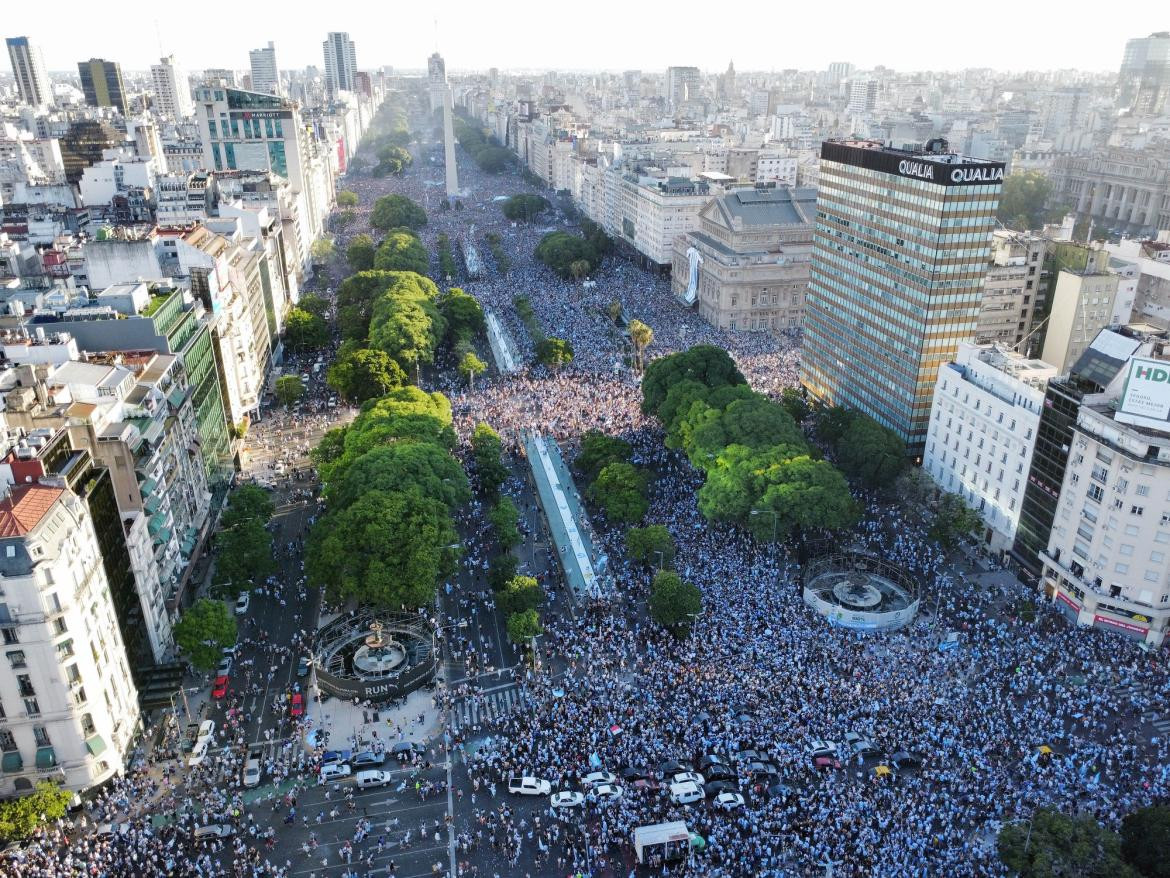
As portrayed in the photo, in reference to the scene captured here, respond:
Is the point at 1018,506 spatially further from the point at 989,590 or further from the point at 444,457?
the point at 444,457

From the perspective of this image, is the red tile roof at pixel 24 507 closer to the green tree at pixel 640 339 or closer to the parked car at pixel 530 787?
the parked car at pixel 530 787

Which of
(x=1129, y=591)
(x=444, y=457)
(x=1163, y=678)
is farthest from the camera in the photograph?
(x=444, y=457)

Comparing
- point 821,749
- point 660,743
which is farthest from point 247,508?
point 821,749

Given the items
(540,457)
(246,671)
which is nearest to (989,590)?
(540,457)

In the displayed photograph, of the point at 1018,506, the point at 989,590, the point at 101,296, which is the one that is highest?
the point at 101,296

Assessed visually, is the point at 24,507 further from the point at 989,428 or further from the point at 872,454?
the point at 989,428

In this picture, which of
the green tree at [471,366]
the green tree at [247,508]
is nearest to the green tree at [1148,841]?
the green tree at [247,508]
